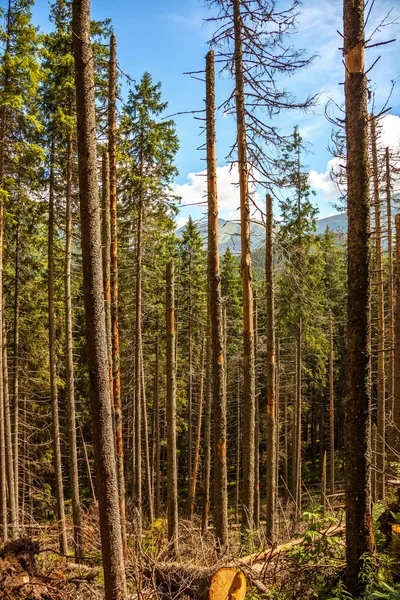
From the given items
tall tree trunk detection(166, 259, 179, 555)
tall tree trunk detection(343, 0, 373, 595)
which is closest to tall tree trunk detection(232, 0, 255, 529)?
tall tree trunk detection(166, 259, 179, 555)

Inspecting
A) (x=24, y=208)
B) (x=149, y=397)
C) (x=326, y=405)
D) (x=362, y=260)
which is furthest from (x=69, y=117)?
(x=326, y=405)

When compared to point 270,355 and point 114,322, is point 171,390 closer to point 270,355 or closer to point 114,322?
point 114,322

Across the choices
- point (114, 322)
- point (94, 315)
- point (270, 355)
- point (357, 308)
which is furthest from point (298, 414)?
point (94, 315)

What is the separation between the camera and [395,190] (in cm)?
1510

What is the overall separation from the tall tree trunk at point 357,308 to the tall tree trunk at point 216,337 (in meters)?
3.59

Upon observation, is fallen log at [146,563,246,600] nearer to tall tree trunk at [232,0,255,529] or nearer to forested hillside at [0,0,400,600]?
forested hillside at [0,0,400,600]

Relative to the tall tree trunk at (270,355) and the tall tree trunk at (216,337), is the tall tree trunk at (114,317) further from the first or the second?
the tall tree trunk at (270,355)

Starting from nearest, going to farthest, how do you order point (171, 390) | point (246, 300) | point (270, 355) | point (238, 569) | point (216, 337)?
point (238, 569)
point (216, 337)
point (246, 300)
point (270, 355)
point (171, 390)

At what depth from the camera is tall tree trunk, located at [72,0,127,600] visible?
5238mm

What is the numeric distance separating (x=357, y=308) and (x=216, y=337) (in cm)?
377

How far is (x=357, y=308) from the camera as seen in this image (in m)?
4.77

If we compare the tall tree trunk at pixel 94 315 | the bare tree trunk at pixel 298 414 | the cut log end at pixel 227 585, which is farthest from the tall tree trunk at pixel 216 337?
the bare tree trunk at pixel 298 414

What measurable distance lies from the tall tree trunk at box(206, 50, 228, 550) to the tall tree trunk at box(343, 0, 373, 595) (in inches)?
142

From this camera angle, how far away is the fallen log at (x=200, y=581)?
16.4ft
